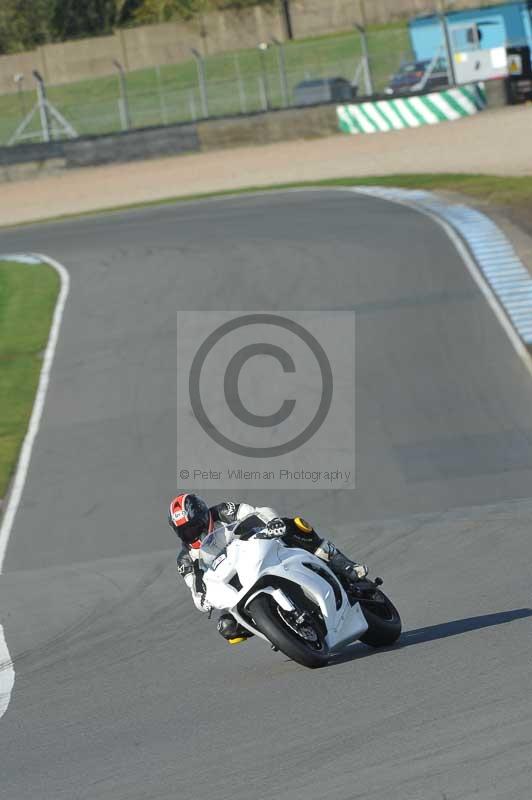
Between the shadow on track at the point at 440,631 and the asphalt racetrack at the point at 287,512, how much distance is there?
0.03 m

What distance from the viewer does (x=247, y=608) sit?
24.7 feet

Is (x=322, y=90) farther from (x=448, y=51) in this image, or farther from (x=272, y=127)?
(x=272, y=127)

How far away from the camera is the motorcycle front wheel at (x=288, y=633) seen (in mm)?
7328

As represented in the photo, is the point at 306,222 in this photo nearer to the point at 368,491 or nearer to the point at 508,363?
the point at 508,363

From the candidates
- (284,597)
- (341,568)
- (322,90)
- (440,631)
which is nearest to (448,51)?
(322,90)

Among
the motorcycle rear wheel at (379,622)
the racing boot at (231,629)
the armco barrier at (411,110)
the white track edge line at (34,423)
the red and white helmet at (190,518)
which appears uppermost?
the armco barrier at (411,110)

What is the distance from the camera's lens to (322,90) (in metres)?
48.0

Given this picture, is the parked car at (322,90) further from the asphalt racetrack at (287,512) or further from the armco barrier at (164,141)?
the asphalt racetrack at (287,512)

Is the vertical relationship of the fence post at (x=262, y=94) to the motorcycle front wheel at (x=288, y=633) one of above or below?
above

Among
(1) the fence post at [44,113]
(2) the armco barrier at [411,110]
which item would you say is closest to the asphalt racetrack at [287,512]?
(2) the armco barrier at [411,110]

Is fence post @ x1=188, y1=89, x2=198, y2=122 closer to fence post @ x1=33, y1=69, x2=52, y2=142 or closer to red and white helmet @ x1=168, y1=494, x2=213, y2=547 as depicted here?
fence post @ x1=33, y1=69, x2=52, y2=142

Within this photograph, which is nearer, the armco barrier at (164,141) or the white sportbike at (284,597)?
the white sportbike at (284,597)

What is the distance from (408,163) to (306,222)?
913cm

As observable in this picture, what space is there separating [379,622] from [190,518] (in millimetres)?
1318
